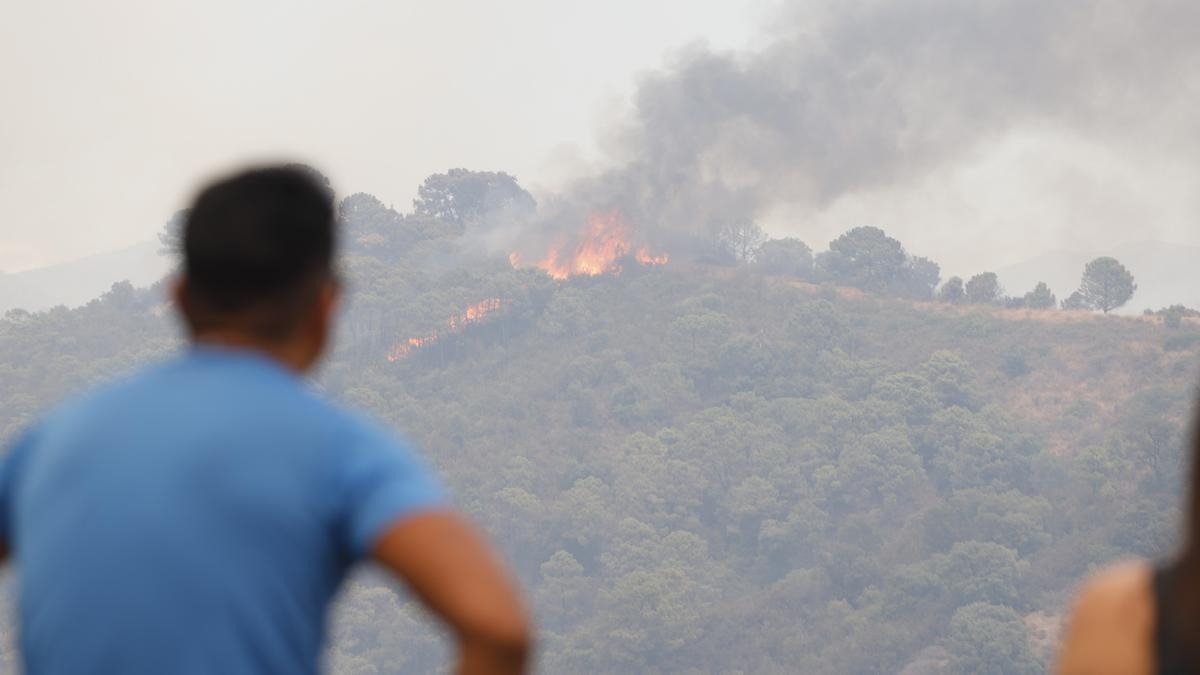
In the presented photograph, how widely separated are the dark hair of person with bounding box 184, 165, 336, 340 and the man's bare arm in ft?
1.36

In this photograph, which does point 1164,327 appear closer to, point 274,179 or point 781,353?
point 781,353

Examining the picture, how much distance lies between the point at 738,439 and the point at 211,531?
302 feet

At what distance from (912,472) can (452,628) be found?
3481 inches

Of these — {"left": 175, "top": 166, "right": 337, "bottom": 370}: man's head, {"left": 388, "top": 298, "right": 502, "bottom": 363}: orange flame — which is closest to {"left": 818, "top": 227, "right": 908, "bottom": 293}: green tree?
{"left": 388, "top": 298, "right": 502, "bottom": 363}: orange flame

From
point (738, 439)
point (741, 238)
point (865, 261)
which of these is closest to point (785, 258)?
point (741, 238)

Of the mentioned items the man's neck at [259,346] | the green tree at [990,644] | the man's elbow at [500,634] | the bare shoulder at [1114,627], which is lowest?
the green tree at [990,644]

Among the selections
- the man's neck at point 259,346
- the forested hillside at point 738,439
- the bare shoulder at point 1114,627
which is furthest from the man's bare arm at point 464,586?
the forested hillside at point 738,439

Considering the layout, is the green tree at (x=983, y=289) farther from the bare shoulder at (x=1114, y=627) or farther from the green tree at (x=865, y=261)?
the bare shoulder at (x=1114, y=627)

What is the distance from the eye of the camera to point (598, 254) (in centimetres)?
12188

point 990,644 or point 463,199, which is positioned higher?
point 463,199

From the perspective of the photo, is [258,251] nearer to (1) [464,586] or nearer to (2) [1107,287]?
(1) [464,586]

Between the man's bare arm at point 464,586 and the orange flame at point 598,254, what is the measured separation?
119 metres

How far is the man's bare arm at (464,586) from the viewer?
4.78 feet

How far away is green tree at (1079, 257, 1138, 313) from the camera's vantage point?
10681cm
